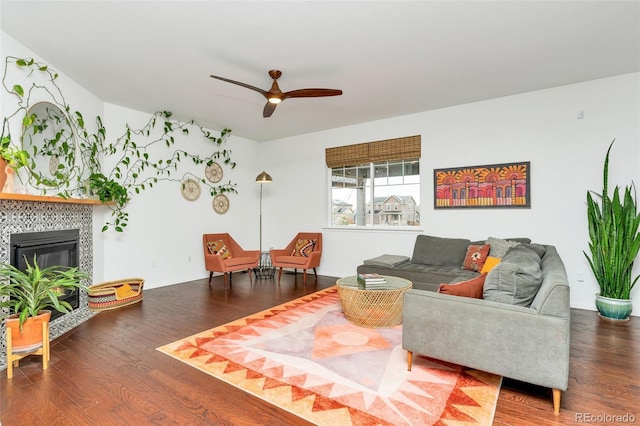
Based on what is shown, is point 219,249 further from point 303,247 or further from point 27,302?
point 27,302

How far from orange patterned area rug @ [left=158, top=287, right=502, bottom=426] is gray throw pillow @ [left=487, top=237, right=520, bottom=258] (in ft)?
5.33

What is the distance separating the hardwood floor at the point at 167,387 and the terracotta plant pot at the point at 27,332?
0.17 meters

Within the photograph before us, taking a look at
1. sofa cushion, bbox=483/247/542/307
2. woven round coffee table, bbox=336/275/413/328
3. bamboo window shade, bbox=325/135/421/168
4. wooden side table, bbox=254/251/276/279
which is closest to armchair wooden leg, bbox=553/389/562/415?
sofa cushion, bbox=483/247/542/307

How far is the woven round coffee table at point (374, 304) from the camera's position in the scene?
3.12 m

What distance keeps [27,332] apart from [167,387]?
4.11 feet

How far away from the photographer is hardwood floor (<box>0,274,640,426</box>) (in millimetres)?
1835

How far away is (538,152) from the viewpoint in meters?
4.14

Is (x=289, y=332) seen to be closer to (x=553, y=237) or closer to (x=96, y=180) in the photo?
(x=96, y=180)

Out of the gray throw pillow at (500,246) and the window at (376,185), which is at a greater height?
the window at (376,185)

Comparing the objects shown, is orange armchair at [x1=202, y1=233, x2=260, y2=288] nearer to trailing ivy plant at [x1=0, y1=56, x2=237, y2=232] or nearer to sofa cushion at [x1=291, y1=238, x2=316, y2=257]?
sofa cushion at [x1=291, y1=238, x2=316, y2=257]

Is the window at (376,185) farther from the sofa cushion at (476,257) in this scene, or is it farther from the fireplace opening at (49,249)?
the fireplace opening at (49,249)

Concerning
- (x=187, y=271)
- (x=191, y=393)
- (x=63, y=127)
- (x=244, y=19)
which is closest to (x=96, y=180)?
(x=63, y=127)

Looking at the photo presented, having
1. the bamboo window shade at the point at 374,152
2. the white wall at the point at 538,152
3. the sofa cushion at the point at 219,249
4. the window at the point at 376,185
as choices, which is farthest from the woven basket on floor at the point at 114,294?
the bamboo window shade at the point at 374,152
